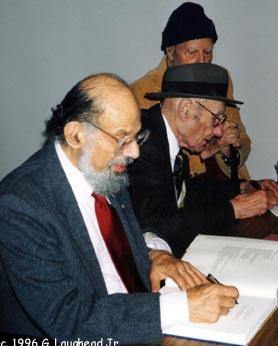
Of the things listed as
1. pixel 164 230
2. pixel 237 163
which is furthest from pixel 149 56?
pixel 164 230

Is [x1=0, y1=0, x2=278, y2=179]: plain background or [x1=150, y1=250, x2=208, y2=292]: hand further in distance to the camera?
[x1=0, y1=0, x2=278, y2=179]: plain background

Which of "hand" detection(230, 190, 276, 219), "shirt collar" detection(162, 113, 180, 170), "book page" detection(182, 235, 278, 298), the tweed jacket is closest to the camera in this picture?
Answer: "book page" detection(182, 235, 278, 298)

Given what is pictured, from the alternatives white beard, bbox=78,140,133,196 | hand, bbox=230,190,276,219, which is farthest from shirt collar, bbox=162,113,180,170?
white beard, bbox=78,140,133,196

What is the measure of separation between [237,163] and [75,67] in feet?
4.67

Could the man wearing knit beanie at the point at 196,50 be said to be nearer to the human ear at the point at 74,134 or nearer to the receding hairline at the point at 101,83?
the receding hairline at the point at 101,83

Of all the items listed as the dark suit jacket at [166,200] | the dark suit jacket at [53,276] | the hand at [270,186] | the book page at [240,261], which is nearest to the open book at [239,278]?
the book page at [240,261]

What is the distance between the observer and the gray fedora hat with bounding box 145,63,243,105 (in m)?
2.50

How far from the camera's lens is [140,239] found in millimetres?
2027

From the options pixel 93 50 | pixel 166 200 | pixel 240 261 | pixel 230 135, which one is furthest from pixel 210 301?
pixel 93 50

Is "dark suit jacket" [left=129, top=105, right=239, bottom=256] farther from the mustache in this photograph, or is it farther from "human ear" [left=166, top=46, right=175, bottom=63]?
"human ear" [left=166, top=46, right=175, bottom=63]

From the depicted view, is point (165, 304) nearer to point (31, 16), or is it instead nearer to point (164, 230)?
point (164, 230)

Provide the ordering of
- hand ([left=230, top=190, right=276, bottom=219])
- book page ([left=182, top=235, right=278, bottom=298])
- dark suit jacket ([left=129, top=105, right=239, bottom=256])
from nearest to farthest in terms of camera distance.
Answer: book page ([left=182, top=235, right=278, bottom=298]) → dark suit jacket ([left=129, top=105, right=239, bottom=256]) → hand ([left=230, top=190, right=276, bottom=219])

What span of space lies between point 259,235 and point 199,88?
69cm

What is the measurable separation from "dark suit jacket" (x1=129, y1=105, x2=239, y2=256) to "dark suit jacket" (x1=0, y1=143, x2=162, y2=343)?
0.66 meters
